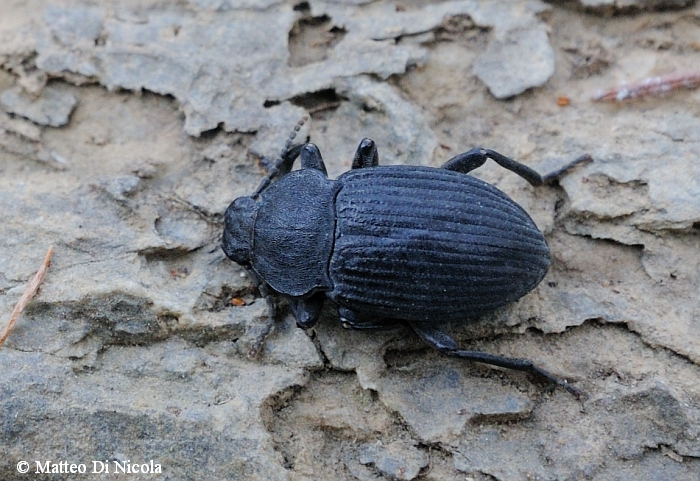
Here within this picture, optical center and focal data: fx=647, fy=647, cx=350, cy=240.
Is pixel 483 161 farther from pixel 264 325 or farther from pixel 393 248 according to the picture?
pixel 264 325

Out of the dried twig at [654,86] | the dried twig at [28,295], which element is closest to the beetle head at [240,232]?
the dried twig at [28,295]

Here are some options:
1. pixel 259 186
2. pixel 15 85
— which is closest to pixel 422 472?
pixel 259 186

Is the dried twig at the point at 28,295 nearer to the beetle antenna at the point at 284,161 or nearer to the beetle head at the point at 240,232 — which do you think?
the beetle head at the point at 240,232

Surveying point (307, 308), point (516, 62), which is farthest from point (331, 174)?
point (516, 62)

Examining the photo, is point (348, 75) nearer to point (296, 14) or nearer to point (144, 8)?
point (296, 14)

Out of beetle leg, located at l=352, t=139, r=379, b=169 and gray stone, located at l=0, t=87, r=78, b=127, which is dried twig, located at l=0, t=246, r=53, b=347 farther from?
beetle leg, located at l=352, t=139, r=379, b=169
